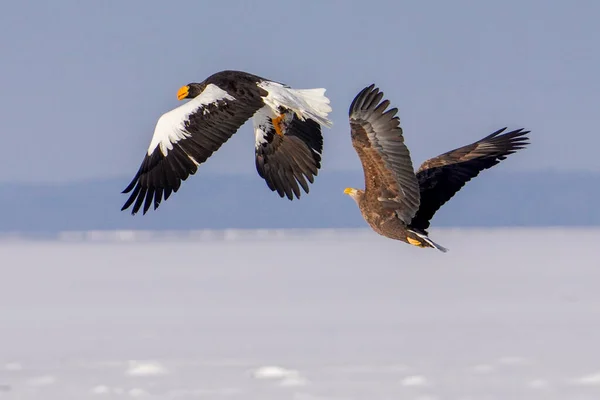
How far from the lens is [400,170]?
923 centimetres

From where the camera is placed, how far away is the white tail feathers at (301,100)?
31.9 ft

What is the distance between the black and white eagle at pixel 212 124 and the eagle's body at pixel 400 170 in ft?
2.06

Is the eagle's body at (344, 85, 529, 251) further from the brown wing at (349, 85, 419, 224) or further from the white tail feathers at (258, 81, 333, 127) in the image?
the white tail feathers at (258, 81, 333, 127)

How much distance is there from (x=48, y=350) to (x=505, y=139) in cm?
389

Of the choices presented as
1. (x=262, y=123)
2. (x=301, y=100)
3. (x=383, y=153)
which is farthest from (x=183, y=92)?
(x=383, y=153)

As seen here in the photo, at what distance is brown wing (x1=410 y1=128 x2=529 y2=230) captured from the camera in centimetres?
1009

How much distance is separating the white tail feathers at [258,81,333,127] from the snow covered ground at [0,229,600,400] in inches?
67.9

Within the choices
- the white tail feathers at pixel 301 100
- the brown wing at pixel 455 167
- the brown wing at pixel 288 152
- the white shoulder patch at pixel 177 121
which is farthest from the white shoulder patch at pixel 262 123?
the brown wing at pixel 455 167

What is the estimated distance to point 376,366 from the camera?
30.3 feet

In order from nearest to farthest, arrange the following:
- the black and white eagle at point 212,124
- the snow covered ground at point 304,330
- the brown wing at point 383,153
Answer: the snow covered ground at point 304,330 → the brown wing at point 383,153 → the black and white eagle at point 212,124

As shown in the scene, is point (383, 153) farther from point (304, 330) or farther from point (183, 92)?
point (304, 330)

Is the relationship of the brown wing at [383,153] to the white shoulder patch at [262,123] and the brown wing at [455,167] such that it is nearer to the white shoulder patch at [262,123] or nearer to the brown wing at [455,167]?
the brown wing at [455,167]

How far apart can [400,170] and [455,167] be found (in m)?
1.15

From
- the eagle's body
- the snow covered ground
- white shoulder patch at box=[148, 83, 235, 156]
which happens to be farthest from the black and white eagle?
the snow covered ground
